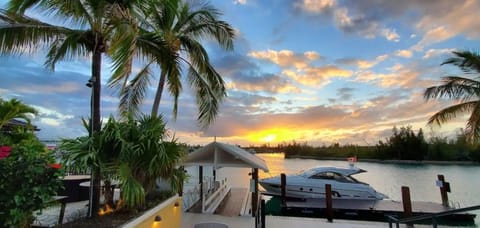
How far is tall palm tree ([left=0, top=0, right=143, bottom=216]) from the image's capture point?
4.54 m

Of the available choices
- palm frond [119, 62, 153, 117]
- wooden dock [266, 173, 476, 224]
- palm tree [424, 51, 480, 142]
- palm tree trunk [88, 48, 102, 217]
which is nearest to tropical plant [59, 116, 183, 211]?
palm tree trunk [88, 48, 102, 217]

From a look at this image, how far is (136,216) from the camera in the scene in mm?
4500

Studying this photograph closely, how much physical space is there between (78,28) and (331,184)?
12.1m

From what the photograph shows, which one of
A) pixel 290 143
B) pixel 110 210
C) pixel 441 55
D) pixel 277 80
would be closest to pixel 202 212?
pixel 110 210

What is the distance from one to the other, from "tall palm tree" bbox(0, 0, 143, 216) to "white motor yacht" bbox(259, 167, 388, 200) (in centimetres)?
1093

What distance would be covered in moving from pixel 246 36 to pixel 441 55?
7.68 m

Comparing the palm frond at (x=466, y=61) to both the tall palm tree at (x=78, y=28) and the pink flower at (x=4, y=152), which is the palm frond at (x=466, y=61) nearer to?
the tall palm tree at (x=78, y=28)

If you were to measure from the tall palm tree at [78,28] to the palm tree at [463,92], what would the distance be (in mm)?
11094

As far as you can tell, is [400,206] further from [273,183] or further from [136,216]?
[136,216]

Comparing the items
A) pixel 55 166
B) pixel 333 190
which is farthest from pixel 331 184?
pixel 55 166

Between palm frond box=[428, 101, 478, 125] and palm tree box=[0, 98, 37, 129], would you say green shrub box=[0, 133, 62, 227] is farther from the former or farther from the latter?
palm frond box=[428, 101, 478, 125]

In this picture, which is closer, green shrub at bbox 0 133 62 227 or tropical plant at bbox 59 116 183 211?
green shrub at bbox 0 133 62 227

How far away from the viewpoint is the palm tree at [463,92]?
10.1 m

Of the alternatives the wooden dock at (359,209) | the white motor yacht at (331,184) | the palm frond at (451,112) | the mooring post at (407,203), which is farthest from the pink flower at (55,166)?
the palm frond at (451,112)
